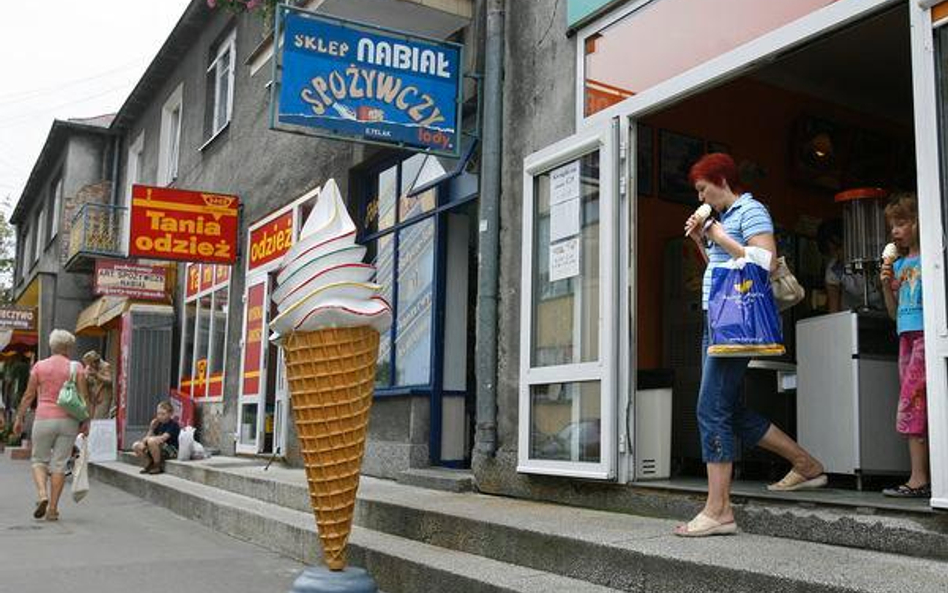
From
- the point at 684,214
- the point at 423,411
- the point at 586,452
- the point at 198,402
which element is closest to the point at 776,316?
the point at 586,452

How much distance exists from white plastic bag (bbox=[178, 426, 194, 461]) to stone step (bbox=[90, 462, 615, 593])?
1.57 metres

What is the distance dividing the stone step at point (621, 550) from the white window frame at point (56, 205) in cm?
2049

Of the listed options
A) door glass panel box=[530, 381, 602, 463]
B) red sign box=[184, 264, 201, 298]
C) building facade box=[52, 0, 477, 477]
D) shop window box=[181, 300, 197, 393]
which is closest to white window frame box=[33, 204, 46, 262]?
building facade box=[52, 0, 477, 477]

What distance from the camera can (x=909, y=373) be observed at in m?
4.43

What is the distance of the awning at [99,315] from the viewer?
16.8 meters

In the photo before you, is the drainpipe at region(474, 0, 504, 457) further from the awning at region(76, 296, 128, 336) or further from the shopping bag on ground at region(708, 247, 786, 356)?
the awning at region(76, 296, 128, 336)

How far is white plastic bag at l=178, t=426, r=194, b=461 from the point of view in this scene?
11461 millimetres

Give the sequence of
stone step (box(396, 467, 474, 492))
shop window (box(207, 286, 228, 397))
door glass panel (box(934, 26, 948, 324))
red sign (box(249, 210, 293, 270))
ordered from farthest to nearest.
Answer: shop window (box(207, 286, 228, 397)) → red sign (box(249, 210, 293, 270)) → stone step (box(396, 467, 474, 492)) → door glass panel (box(934, 26, 948, 324))

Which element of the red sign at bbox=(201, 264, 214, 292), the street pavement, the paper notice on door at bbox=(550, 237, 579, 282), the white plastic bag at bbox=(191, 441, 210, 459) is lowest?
the street pavement

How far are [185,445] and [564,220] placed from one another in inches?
277

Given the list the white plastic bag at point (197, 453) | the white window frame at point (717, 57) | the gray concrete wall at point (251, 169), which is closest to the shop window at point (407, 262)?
the gray concrete wall at point (251, 169)

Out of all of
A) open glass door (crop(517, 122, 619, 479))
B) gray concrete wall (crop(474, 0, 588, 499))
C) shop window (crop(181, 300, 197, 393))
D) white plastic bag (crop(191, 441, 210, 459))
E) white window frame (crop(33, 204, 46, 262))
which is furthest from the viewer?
white window frame (crop(33, 204, 46, 262))

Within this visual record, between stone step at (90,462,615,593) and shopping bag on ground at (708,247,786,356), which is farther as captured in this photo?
stone step at (90,462,615,593)

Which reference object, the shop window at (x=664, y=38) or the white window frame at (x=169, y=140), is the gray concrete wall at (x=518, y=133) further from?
the white window frame at (x=169, y=140)
